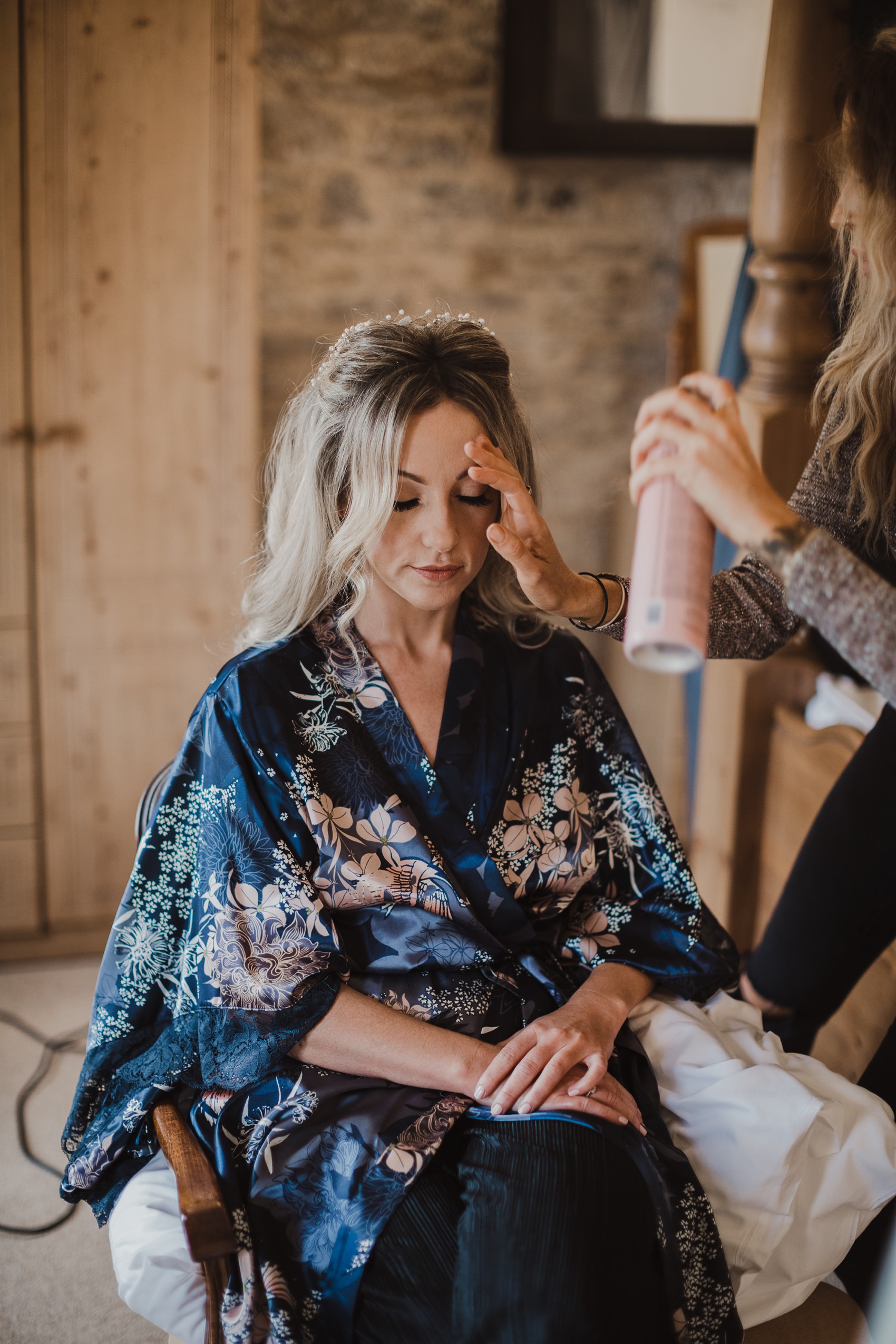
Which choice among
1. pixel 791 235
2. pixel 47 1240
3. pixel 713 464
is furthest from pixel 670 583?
pixel 47 1240

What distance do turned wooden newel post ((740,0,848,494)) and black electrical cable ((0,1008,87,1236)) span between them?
1.90m

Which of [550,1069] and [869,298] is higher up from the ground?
[869,298]

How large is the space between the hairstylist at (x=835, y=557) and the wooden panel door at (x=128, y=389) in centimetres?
107

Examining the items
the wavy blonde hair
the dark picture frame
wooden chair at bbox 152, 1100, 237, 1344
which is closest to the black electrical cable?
wooden chair at bbox 152, 1100, 237, 1344

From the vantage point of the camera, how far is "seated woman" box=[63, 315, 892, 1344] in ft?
3.87

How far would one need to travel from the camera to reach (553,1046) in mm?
1312

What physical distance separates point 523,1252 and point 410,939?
40 cm

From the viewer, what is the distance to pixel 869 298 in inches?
54.9

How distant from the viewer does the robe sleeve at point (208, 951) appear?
1331mm

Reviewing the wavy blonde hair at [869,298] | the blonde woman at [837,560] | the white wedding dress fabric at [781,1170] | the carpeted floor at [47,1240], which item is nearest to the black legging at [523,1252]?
the white wedding dress fabric at [781,1170]

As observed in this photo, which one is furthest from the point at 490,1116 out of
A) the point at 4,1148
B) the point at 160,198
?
the point at 160,198

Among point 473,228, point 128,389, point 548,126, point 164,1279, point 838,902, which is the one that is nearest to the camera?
point 164,1279

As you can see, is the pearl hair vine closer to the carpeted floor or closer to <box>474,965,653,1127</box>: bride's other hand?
<box>474,965,653,1127</box>: bride's other hand

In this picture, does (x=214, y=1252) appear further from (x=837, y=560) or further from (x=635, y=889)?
(x=837, y=560)
